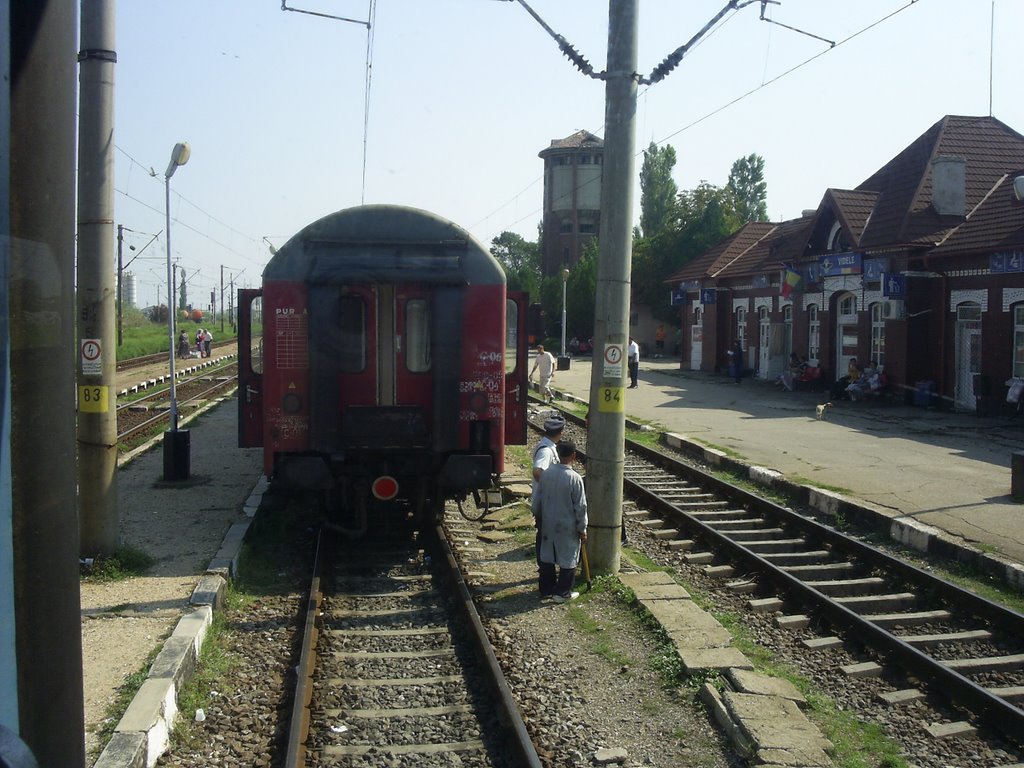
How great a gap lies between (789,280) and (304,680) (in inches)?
1036

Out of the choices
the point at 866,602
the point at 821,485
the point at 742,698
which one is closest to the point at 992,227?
the point at 821,485

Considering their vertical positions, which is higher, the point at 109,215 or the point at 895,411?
the point at 109,215

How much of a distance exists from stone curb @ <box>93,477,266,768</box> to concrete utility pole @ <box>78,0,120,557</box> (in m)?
1.16

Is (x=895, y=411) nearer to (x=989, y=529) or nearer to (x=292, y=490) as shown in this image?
(x=989, y=529)

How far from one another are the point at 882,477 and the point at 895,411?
992cm

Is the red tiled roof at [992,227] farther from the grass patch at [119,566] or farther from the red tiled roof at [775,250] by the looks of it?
the grass patch at [119,566]

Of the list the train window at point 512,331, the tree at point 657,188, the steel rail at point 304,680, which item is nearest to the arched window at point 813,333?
the train window at point 512,331

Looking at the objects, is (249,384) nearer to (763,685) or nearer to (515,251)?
(763,685)

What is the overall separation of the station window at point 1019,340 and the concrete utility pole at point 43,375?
2221 centimetres

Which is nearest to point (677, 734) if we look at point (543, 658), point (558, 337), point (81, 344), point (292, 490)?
point (543, 658)

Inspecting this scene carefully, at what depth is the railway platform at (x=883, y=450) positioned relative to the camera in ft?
35.4

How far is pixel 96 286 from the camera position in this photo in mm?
8266

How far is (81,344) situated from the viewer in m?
8.32

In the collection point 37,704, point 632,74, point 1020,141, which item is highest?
point 1020,141
